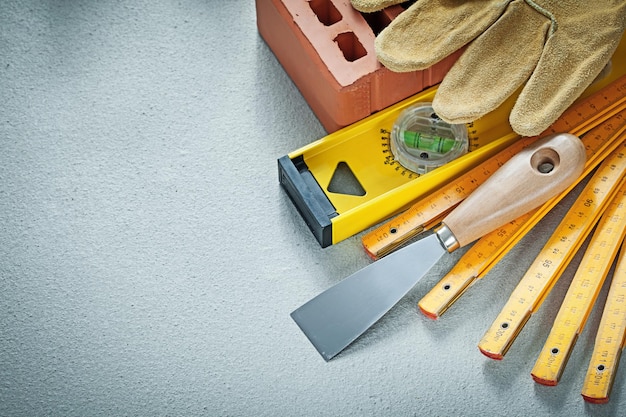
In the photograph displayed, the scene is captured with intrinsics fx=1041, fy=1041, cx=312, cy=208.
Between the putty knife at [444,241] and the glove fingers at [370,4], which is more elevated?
the glove fingers at [370,4]

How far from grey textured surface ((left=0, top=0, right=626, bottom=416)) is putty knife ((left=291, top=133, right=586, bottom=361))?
0.11 feet

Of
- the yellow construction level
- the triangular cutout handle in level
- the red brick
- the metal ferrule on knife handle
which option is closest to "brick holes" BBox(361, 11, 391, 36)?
the red brick

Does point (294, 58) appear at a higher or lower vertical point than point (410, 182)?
higher

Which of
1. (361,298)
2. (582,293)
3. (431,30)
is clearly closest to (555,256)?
(582,293)

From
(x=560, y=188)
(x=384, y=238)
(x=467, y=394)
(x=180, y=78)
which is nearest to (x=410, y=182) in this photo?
(x=384, y=238)

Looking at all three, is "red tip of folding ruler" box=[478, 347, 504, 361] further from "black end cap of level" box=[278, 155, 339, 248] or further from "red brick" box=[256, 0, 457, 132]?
"red brick" box=[256, 0, 457, 132]

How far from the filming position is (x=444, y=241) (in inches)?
57.6

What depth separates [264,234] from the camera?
1.55 m

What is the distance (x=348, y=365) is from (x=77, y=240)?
17.8 inches

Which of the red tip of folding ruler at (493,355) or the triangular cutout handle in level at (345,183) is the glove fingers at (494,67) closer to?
the triangular cutout handle in level at (345,183)

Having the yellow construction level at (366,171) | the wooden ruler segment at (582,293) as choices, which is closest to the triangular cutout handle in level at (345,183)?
the yellow construction level at (366,171)

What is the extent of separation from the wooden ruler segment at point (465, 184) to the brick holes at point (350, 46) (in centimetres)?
24

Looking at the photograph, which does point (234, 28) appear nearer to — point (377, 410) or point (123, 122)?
point (123, 122)

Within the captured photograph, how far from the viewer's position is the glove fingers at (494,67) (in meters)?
1.49
